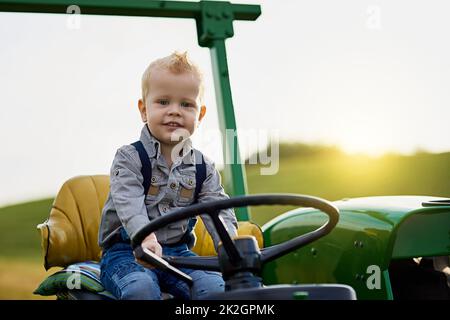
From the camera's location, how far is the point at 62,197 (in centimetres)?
184

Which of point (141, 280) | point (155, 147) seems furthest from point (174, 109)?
point (141, 280)

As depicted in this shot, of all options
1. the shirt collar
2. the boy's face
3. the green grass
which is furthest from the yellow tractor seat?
the green grass

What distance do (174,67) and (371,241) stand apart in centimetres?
66

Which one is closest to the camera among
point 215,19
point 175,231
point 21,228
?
point 175,231

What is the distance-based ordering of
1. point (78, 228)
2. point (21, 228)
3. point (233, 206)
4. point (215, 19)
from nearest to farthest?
point (233, 206)
point (78, 228)
point (215, 19)
point (21, 228)

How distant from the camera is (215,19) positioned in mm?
2178

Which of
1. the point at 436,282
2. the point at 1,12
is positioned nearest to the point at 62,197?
the point at 1,12

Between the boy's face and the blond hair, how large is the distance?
1 centimetres

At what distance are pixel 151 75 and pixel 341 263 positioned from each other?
70cm

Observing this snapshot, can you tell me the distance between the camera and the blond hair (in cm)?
156

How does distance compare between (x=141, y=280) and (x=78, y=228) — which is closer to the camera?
(x=141, y=280)
